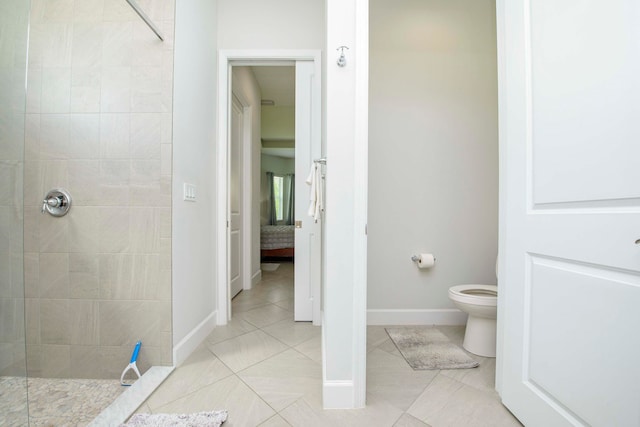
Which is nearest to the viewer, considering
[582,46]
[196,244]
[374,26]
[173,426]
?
[582,46]

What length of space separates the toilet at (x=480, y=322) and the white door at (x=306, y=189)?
1.10 meters

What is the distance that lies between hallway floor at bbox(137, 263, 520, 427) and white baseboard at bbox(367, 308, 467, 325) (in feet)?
0.61

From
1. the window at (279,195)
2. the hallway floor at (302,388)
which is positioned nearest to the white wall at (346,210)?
the hallway floor at (302,388)

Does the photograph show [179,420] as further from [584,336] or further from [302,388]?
[584,336]

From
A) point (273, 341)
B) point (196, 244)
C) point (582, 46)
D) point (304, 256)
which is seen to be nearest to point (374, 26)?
point (582, 46)

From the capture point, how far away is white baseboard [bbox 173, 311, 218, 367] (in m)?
1.52

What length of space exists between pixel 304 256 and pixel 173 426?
1368mm

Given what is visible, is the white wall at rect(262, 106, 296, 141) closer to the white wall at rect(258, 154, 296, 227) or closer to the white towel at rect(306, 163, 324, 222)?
the white wall at rect(258, 154, 296, 227)

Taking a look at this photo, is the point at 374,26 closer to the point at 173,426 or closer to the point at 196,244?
the point at 196,244

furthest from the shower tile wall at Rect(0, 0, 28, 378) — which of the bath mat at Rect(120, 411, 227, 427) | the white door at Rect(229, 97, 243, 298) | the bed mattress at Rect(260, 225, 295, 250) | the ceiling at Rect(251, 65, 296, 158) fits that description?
the bed mattress at Rect(260, 225, 295, 250)

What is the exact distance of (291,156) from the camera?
25.1 feet

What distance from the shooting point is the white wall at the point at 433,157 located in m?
2.13

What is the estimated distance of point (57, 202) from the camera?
4.79 feet

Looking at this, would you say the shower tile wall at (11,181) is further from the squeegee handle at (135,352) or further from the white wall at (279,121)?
the white wall at (279,121)
